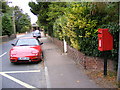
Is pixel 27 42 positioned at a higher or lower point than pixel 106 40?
lower

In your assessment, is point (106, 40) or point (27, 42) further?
point (27, 42)

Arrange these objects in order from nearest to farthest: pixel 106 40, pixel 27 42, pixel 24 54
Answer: pixel 106 40, pixel 24 54, pixel 27 42

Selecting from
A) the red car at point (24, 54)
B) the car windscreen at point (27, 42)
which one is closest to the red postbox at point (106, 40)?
the red car at point (24, 54)

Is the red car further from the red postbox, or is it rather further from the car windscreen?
the red postbox

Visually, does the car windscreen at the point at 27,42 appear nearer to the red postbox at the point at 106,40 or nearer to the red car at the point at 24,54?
the red car at the point at 24,54

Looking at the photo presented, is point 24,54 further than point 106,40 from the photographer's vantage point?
Yes

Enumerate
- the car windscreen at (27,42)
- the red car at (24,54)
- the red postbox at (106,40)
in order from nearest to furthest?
the red postbox at (106,40), the red car at (24,54), the car windscreen at (27,42)

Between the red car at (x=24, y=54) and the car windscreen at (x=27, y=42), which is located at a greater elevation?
the car windscreen at (x=27, y=42)

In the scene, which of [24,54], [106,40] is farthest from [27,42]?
[106,40]

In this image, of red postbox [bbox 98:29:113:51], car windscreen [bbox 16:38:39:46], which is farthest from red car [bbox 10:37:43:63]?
red postbox [bbox 98:29:113:51]

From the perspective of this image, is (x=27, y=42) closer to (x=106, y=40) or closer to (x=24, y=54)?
(x=24, y=54)

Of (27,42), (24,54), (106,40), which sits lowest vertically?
(24,54)

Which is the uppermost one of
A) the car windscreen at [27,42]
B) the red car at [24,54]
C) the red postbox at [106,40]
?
the red postbox at [106,40]

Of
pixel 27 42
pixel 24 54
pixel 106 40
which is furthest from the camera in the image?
pixel 27 42
